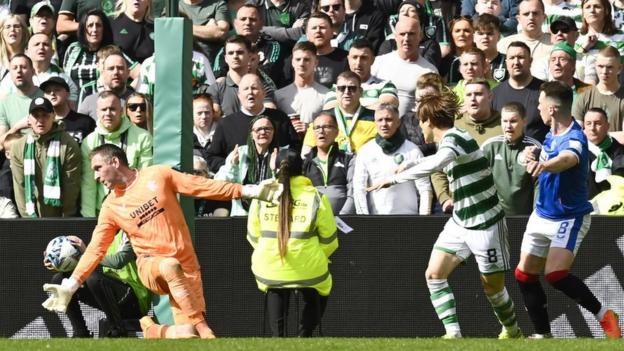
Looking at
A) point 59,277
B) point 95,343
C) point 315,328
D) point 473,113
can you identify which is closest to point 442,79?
point 473,113

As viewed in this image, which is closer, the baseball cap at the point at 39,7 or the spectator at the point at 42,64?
the spectator at the point at 42,64

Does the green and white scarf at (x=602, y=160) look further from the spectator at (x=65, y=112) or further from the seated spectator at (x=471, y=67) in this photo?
the spectator at (x=65, y=112)

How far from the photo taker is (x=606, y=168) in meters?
14.1

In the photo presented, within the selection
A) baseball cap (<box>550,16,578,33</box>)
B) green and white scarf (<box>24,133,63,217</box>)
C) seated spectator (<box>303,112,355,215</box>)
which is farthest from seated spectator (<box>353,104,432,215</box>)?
green and white scarf (<box>24,133,63,217</box>)

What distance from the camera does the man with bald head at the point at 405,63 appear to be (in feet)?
50.9

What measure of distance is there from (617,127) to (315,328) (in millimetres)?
3989

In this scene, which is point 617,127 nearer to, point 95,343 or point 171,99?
point 171,99

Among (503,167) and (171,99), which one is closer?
(171,99)

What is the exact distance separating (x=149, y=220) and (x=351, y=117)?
12.2 feet

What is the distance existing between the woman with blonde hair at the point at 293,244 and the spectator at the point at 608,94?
374 centimetres

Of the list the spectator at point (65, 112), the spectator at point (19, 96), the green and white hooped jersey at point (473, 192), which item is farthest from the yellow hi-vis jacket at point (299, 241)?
the spectator at point (19, 96)

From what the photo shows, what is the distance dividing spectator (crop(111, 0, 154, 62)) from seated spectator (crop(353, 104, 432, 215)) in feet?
12.7

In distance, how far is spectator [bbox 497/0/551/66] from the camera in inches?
627

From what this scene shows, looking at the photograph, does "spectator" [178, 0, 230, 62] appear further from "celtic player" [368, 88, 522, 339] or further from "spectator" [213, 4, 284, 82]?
"celtic player" [368, 88, 522, 339]
